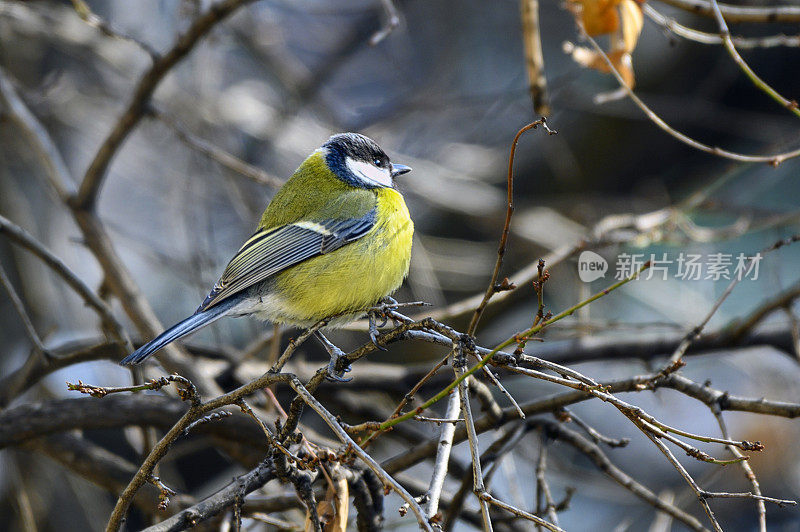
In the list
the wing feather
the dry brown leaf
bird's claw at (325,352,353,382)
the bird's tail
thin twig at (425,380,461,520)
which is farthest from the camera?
the wing feather

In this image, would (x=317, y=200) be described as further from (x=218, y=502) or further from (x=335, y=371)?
(x=218, y=502)

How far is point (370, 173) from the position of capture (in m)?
3.26

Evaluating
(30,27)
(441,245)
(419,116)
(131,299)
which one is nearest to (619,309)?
(441,245)

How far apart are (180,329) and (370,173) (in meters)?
1.24

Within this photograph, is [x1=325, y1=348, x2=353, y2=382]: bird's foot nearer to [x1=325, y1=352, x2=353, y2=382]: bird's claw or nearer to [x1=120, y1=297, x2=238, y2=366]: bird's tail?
[x1=325, y1=352, x2=353, y2=382]: bird's claw

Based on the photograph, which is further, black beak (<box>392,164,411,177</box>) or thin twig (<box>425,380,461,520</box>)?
black beak (<box>392,164,411,177</box>)

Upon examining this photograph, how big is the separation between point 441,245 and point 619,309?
1.28m

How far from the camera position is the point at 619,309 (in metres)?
5.16

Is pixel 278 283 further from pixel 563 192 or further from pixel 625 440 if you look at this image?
pixel 563 192

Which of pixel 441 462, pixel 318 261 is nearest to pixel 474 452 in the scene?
pixel 441 462

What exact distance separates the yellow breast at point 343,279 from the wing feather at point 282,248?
0.04m

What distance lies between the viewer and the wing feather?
2641 mm

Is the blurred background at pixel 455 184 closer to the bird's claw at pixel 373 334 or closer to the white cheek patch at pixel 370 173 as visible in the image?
the white cheek patch at pixel 370 173

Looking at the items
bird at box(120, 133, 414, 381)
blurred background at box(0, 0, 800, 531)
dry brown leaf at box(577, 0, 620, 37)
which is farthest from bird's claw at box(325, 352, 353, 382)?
blurred background at box(0, 0, 800, 531)
